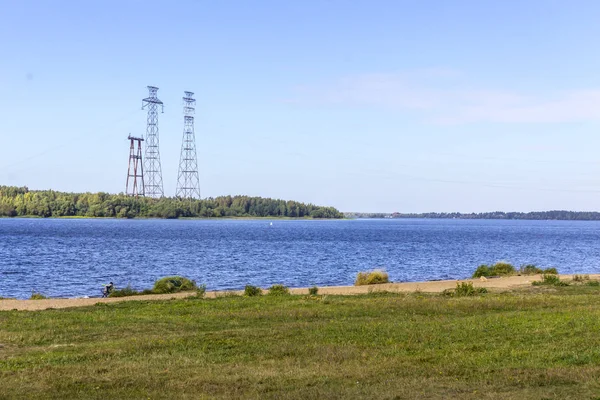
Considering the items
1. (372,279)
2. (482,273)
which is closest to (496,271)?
(482,273)

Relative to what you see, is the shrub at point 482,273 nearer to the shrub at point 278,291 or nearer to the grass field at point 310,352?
the shrub at point 278,291

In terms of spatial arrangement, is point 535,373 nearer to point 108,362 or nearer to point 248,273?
point 108,362

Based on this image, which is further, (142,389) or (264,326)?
(264,326)

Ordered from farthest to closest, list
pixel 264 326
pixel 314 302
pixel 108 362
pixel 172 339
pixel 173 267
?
pixel 173 267
pixel 314 302
pixel 264 326
pixel 172 339
pixel 108 362

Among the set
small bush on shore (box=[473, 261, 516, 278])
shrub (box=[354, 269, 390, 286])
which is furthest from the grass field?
small bush on shore (box=[473, 261, 516, 278])

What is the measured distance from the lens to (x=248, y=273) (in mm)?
49500

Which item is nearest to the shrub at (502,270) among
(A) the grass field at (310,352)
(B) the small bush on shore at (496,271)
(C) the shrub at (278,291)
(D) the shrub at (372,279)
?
(B) the small bush on shore at (496,271)

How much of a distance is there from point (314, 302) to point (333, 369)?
435 inches

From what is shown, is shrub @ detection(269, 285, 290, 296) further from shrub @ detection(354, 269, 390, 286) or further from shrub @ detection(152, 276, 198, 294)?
shrub @ detection(354, 269, 390, 286)

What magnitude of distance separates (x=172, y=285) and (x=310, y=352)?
64.7 ft

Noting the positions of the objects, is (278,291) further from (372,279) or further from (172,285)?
(372,279)

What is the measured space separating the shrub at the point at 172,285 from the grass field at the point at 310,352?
10025 millimetres

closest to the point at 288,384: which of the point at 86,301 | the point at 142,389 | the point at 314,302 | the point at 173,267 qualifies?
the point at 142,389

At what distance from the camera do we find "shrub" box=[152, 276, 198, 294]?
3092 centimetres
